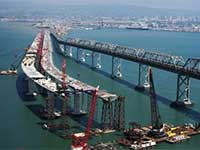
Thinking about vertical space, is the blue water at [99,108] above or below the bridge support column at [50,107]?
below

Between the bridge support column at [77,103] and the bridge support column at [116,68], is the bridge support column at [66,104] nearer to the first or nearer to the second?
the bridge support column at [77,103]

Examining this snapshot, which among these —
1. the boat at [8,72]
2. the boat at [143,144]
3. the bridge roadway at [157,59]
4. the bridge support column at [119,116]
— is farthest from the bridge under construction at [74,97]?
the boat at [8,72]

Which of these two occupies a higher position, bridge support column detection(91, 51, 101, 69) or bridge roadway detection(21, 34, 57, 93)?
bridge roadway detection(21, 34, 57, 93)

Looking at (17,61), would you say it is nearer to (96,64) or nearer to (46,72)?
(96,64)

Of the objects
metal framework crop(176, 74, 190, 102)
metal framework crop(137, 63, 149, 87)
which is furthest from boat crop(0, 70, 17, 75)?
metal framework crop(176, 74, 190, 102)

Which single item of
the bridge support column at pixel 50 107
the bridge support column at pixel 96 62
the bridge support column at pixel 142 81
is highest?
the bridge support column at pixel 50 107

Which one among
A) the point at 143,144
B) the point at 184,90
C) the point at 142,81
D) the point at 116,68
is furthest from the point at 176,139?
the point at 116,68

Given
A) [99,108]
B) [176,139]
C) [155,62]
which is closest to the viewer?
[176,139]

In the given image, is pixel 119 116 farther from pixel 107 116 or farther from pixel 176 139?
pixel 176 139

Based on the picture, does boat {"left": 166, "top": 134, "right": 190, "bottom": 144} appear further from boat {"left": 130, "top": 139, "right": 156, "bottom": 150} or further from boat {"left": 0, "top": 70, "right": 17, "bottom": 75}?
boat {"left": 0, "top": 70, "right": 17, "bottom": 75}
